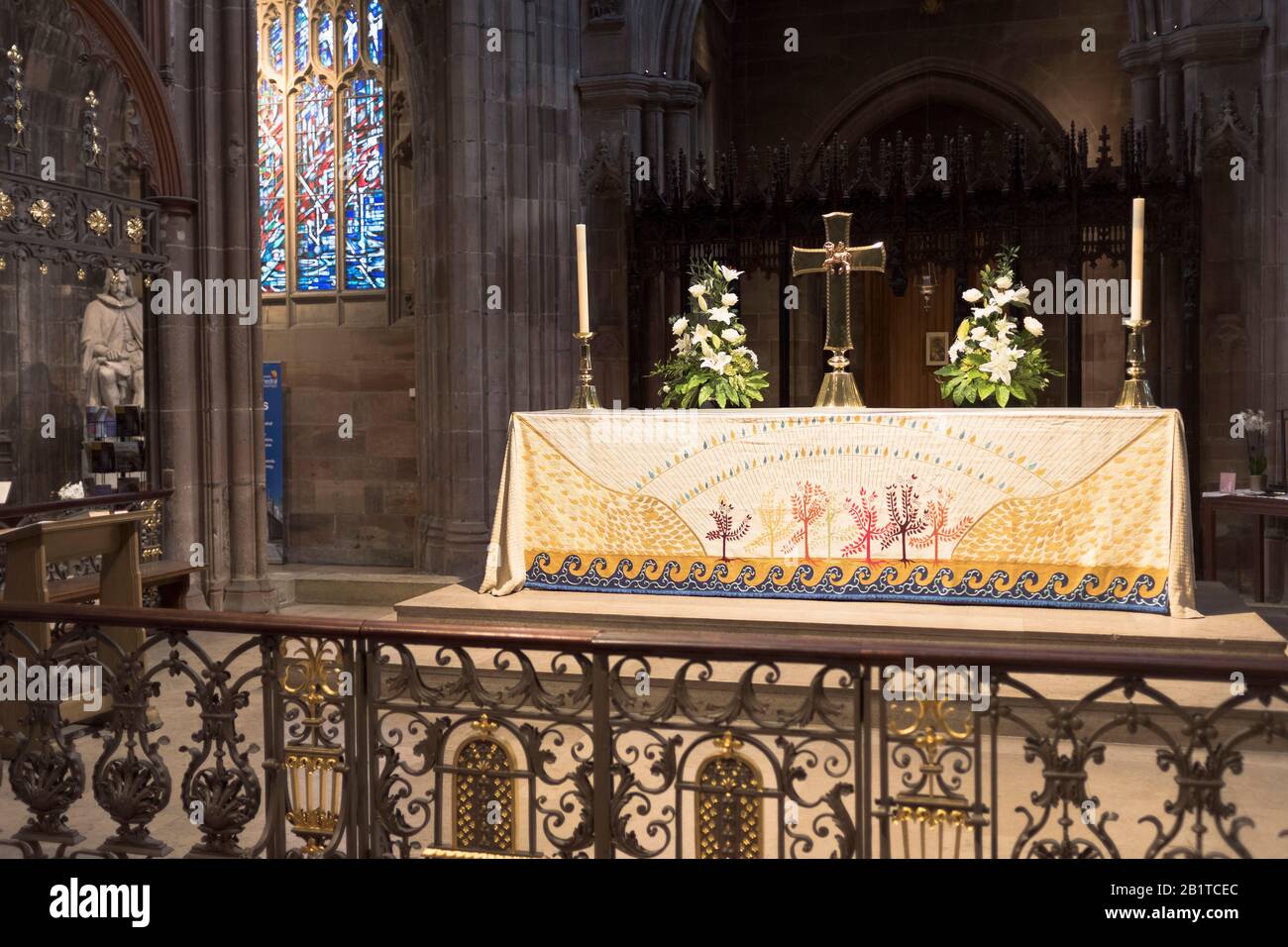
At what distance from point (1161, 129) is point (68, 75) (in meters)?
8.57

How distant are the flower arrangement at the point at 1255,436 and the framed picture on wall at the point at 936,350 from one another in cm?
615

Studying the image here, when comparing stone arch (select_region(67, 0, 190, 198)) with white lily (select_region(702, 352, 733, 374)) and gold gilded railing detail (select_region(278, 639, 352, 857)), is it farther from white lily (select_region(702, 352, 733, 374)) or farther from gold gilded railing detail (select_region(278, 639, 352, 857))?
gold gilded railing detail (select_region(278, 639, 352, 857))

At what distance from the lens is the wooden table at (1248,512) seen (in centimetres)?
782

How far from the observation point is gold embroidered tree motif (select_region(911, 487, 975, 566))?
5.76 meters

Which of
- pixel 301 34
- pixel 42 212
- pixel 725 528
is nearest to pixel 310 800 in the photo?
pixel 725 528

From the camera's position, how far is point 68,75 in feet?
33.7

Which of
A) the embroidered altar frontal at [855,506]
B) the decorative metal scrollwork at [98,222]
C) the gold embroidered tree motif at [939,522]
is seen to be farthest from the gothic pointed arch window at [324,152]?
the gold embroidered tree motif at [939,522]

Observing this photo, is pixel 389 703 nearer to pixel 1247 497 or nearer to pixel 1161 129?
pixel 1247 497

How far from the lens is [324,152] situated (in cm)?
1169

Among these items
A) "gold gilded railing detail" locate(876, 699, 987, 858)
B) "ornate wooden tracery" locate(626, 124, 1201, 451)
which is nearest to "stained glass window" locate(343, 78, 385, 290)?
"ornate wooden tracery" locate(626, 124, 1201, 451)

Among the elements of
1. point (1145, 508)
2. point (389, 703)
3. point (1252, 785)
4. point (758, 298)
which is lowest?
point (1252, 785)

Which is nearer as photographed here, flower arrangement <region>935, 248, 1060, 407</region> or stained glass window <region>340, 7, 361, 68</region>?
flower arrangement <region>935, 248, 1060, 407</region>

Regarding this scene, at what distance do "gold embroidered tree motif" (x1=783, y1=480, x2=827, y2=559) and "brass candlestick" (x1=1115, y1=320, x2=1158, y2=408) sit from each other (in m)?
1.44
